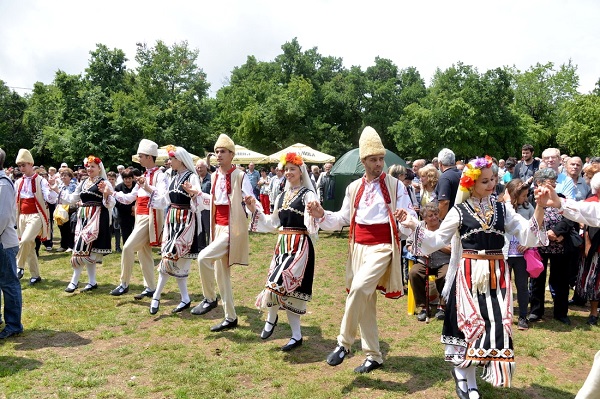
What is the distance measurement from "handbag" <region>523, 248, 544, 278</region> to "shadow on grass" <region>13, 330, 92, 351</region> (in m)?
5.63

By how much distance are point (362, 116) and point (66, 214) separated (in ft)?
116

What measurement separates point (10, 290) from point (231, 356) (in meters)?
3.10

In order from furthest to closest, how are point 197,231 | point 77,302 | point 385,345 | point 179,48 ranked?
point 179,48, point 77,302, point 197,231, point 385,345

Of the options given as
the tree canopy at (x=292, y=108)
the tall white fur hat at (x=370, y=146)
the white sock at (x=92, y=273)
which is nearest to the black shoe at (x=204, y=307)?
the white sock at (x=92, y=273)

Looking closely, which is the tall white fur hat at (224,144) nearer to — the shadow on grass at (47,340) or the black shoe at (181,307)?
the black shoe at (181,307)

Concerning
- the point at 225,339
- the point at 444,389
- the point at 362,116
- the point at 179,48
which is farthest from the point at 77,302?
the point at 362,116

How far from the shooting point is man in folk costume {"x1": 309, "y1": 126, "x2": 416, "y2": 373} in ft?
15.5

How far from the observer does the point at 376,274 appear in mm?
4695

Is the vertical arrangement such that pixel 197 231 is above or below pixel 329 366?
above

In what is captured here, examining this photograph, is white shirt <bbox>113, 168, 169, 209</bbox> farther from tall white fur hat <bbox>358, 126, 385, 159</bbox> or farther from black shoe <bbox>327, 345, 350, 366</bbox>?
black shoe <bbox>327, 345, 350, 366</bbox>

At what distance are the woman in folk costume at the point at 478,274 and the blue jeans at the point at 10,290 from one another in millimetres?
5024

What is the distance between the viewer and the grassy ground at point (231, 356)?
4.64 metres

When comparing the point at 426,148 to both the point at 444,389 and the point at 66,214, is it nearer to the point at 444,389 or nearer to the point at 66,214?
the point at 66,214

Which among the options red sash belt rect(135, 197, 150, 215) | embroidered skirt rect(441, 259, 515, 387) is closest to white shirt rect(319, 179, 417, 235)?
embroidered skirt rect(441, 259, 515, 387)
